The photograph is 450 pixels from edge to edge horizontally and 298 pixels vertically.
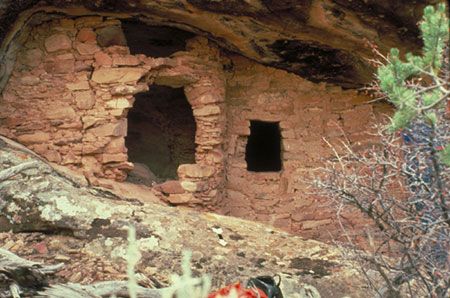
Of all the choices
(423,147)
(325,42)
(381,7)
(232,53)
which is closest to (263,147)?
(232,53)

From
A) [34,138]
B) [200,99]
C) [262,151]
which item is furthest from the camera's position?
[262,151]

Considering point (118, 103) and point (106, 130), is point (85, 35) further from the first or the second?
point (106, 130)

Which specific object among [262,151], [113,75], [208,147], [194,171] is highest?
[113,75]

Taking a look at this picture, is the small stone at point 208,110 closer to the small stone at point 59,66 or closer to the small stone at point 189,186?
the small stone at point 189,186

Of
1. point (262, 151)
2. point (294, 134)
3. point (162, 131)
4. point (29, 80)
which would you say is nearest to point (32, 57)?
point (29, 80)

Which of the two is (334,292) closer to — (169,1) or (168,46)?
(169,1)

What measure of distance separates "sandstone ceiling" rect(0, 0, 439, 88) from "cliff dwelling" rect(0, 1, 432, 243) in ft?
0.09

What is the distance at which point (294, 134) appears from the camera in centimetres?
671

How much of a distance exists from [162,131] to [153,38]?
1562mm

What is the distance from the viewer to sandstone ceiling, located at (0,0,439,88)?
15.6 feet

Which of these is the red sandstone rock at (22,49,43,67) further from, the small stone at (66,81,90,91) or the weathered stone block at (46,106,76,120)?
the weathered stone block at (46,106,76,120)

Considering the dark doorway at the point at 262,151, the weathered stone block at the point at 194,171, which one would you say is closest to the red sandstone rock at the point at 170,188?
Result: the weathered stone block at the point at 194,171

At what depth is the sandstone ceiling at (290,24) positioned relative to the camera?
4758 millimetres

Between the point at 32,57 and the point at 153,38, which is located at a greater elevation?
the point at 153,38
